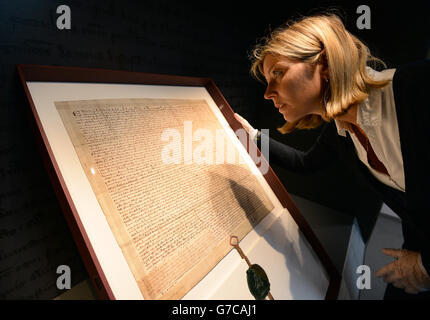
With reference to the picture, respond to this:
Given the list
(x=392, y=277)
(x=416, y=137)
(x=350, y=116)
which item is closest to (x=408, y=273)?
(x=392, y=277)

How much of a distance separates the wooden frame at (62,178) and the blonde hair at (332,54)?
0.44 metres

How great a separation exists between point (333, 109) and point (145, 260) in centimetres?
78

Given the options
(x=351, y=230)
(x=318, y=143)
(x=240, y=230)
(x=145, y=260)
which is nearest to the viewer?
(x=145, y=260)

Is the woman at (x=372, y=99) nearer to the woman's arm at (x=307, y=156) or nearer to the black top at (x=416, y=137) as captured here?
the black top at (x=416, y=137)

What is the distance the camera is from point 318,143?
126 cm

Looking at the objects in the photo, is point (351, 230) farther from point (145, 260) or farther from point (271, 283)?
point (145, 260)

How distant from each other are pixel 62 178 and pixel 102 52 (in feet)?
1.93

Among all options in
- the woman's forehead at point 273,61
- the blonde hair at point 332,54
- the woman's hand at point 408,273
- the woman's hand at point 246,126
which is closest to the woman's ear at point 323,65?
the blonde hair at point 332,54

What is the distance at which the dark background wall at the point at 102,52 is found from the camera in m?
0.71

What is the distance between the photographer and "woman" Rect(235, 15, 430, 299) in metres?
0.70

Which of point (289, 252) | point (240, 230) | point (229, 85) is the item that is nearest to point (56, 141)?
point (240, 230)

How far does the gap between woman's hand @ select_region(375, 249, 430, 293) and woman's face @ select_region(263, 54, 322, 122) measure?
2.00 ft

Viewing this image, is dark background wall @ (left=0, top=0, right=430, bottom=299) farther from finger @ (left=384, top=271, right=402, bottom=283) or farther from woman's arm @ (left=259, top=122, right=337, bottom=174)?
finger @ (left=384, top=271, right=402, bottom=283)

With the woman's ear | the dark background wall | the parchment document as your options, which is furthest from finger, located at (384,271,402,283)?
the dark background wall
